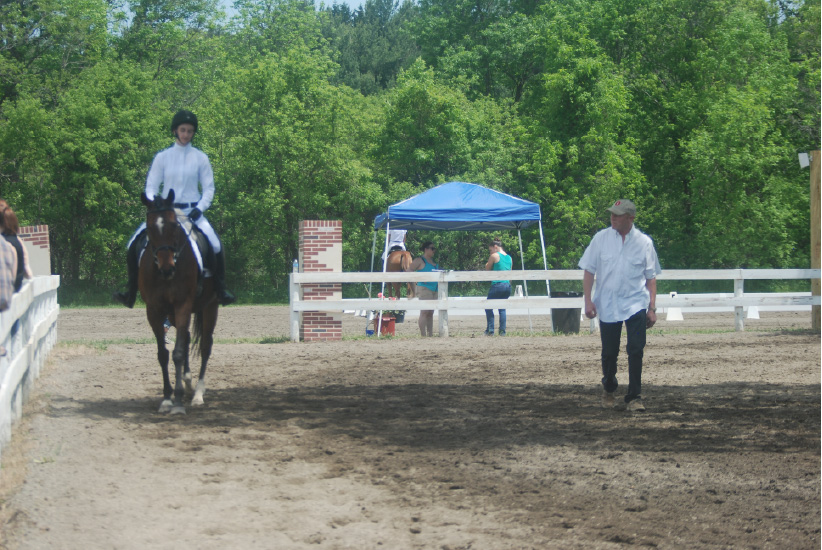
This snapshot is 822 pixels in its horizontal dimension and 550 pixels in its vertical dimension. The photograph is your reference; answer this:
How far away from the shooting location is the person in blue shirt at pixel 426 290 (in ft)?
56.8


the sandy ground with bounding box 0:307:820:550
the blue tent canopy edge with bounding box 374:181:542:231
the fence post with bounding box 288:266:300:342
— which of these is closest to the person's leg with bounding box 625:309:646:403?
the sandy ground with bounding box 0:307:820:550

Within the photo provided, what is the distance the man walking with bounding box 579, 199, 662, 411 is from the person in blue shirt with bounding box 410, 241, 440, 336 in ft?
27.6

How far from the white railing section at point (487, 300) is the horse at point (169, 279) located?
7.19 meters

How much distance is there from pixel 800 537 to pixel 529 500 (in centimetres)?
147

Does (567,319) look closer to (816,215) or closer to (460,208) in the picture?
(460,208)

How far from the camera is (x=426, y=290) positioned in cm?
1789

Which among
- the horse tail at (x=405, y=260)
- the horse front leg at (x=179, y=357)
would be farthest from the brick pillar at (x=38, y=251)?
the horse front leg at (x=179, y=357)

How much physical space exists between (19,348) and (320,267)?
9059mm

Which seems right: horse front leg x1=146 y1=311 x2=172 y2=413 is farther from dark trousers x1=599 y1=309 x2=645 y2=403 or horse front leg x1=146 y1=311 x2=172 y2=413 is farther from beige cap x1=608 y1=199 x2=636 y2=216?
beige cap x1=608 y1=199 x2=636 y2=216

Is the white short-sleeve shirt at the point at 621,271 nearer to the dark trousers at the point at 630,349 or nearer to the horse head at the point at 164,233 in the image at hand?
the dark trousers at the point at 630,349

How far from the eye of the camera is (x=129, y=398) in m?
8.88

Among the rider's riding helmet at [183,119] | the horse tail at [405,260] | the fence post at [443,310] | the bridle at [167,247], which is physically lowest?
the fence post at [443,310]

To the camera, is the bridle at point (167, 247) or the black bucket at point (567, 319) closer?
the bridle at point (167, 247)

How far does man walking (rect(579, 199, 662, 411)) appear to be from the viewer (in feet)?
27.5
